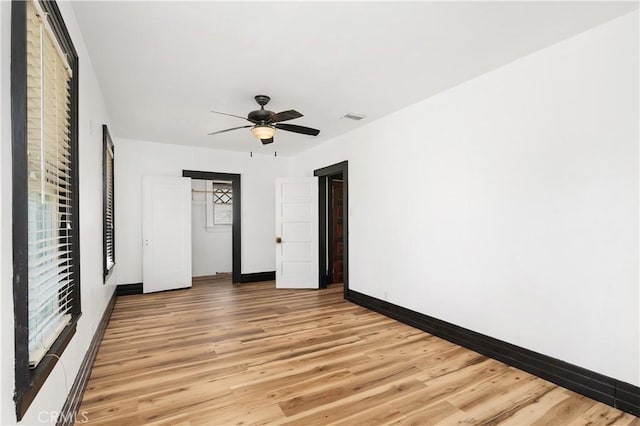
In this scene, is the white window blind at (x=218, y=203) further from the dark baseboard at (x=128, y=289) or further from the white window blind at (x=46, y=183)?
the white window blind at (x=46, y=183)

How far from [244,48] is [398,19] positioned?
125cm

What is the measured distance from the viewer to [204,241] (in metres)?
7.82

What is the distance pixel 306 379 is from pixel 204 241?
5.74 meters

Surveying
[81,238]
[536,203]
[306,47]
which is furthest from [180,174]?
[536,203]

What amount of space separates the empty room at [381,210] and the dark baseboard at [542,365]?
0.01 m

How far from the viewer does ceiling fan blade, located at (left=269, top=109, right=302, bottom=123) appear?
3454 millimetres

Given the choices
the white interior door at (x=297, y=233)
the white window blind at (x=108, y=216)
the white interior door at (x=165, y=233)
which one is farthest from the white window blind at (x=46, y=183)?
the white interior door at (x=297, y=233)

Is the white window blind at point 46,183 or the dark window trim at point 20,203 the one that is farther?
the white window blind at point 46,183

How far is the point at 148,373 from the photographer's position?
286cm

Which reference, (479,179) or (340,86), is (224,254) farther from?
(479,179)

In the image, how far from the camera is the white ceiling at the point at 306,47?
229 centimetres

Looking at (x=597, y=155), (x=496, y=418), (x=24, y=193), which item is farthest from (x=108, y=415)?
(x=597, y=155)

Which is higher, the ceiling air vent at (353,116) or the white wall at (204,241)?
the ceiling air vent at (353,116)

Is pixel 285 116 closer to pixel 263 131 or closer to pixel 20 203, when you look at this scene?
pixel 263 131
